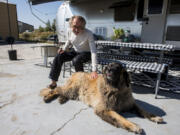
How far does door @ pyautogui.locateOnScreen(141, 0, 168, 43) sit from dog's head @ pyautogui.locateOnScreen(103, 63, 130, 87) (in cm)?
293

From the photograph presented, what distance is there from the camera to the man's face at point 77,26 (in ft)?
7.36

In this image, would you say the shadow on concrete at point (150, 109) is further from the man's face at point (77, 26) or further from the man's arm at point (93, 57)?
the man's face at point (77, 26)

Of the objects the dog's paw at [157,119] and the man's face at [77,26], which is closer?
the dog's paw at [157,119]

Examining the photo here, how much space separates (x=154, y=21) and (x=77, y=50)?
2620mm

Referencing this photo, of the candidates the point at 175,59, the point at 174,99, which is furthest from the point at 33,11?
the point at 174,99

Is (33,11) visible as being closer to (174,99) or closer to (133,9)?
(133,9)

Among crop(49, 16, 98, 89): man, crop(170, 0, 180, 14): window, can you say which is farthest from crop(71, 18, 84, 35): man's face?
crop(170, 0, 180, 14): window

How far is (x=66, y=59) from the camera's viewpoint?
250 cm

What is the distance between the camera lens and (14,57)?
4.86 m

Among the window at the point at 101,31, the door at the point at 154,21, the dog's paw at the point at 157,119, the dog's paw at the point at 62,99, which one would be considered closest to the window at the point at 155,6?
the door at the point at 154,21

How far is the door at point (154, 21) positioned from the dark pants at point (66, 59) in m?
2.41

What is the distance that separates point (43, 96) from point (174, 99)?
6.30ft

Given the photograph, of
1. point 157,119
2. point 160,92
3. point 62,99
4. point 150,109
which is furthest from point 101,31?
point 157,119

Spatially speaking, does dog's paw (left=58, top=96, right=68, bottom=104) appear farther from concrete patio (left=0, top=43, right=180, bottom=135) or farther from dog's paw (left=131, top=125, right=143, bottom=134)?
dog's paw (left=131, top=125, right=143, bottom=134)
